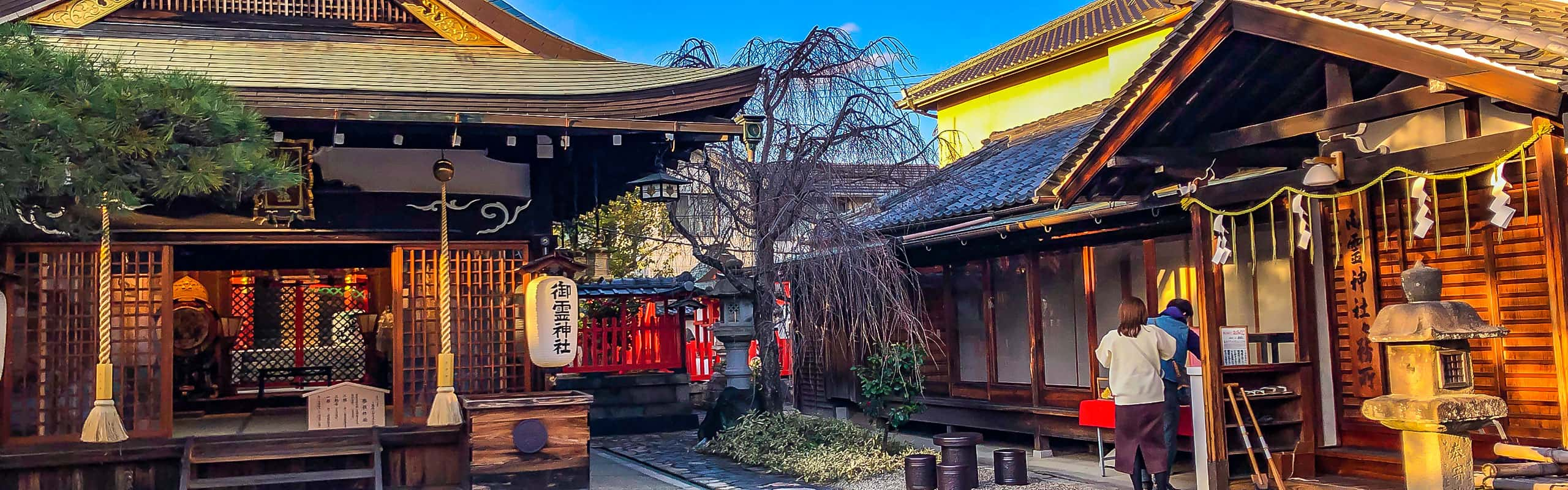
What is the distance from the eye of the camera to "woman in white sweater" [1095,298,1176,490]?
363 inches

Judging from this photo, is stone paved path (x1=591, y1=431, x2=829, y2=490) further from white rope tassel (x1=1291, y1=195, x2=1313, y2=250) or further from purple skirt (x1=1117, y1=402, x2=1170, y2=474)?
white rope tassel (x1=1291, y1=195, x2=1313, y2=250)

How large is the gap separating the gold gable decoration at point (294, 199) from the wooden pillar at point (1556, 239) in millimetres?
8922

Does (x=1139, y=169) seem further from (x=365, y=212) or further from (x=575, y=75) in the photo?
(x=365, y=212)

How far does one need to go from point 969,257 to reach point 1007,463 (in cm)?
479

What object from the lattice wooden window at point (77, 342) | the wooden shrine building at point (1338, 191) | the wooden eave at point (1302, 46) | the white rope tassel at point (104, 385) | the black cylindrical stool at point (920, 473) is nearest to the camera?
the wooden eave at point (1302, 46)

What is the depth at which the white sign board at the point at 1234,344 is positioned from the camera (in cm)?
1010

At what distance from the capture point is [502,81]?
A: 10.5m

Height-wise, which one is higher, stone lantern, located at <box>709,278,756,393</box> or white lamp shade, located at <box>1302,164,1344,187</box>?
white lamp shade, located at <box>1302,164,1344,187</box>

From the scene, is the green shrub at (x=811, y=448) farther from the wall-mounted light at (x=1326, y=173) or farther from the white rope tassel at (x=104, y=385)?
the white rope tassel at (x=104, y=385)

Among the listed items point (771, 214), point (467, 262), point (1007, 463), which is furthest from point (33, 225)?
point (1007, 463)

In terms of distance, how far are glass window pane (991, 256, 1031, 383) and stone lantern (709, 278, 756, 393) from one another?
123 inches

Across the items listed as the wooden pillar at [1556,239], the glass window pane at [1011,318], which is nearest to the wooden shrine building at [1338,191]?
the wooden pillar at [1556,239]

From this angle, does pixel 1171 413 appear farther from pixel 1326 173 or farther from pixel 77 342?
pixel 77 342

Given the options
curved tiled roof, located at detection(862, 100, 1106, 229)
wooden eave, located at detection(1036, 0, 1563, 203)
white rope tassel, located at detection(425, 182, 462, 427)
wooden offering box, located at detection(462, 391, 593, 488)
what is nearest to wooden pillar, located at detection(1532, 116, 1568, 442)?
wooden eave, located at detection(1036, 0, 1563, 203)
